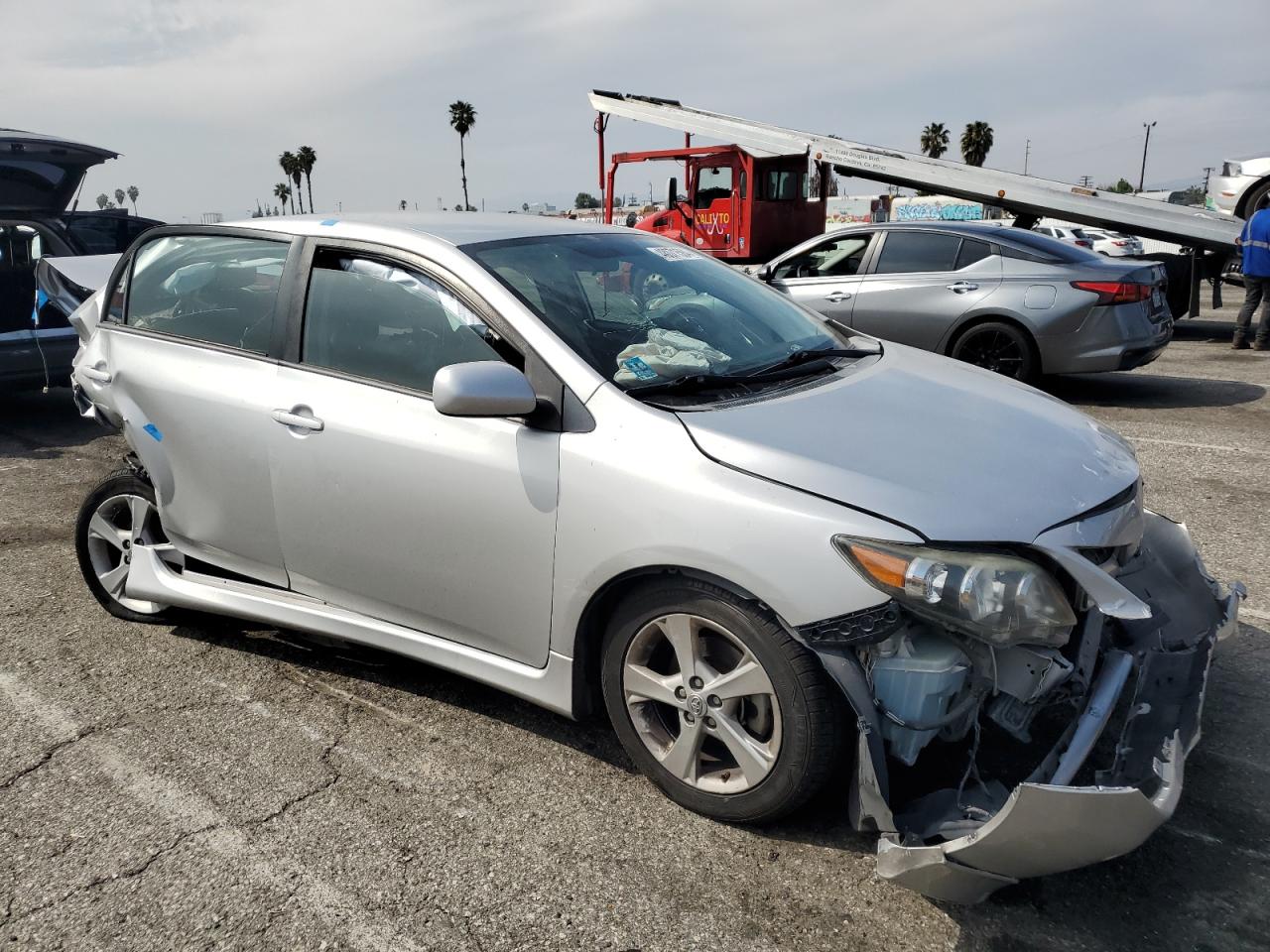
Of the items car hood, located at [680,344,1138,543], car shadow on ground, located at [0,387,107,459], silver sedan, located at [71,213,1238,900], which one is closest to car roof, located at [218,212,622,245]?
silver sedan, located at [71,213,1238,900]

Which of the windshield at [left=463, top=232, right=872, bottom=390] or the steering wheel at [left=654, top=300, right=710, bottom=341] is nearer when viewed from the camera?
the windshield at [left=463, top=232, right=872, bottom=390]

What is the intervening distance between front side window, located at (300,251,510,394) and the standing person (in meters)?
10.3

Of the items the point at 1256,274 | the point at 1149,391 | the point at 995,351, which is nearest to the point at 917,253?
the point at 995,351

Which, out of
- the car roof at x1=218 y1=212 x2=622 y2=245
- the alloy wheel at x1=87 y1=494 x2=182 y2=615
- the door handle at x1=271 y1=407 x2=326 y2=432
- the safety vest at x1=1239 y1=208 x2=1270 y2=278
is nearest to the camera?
the door handle at x1=271 y1=407 x2=326 y2=432

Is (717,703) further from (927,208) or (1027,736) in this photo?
(927,208)

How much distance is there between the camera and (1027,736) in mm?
2455

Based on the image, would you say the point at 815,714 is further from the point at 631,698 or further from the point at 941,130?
the point at 941,130

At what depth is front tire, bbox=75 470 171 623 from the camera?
3.98m

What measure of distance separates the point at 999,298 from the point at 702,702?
6267mm

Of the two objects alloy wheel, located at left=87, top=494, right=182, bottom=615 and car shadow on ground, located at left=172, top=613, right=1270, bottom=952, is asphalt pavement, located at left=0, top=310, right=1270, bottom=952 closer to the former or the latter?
car shadow on ground, located at left=172, top=613, right=1270, bottom=952

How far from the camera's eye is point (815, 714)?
239cm

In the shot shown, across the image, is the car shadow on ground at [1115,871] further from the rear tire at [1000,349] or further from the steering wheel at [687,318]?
the rear tire at [1000,349]

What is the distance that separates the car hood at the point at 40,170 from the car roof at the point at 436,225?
18.3ft

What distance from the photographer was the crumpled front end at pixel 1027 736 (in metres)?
2.05
